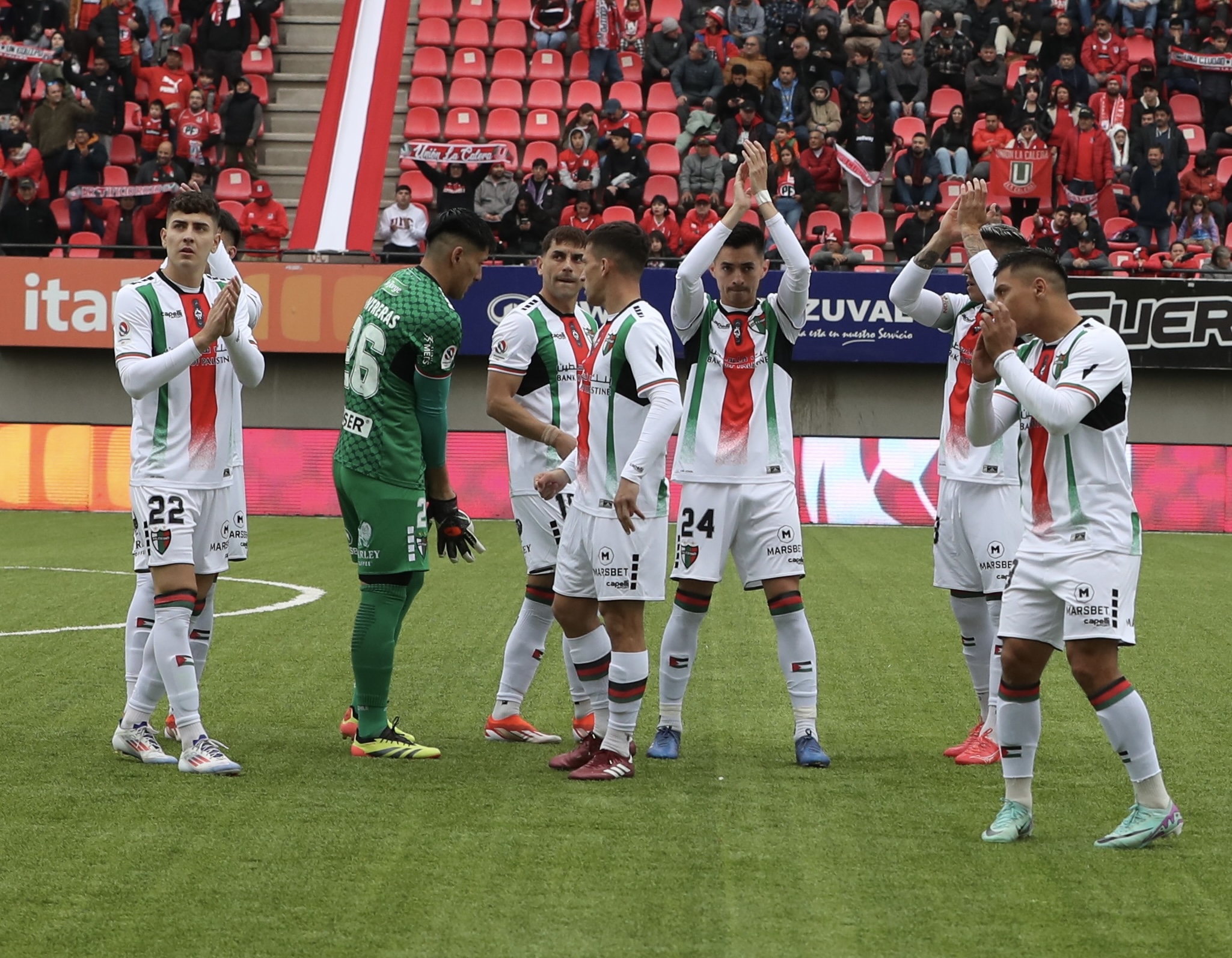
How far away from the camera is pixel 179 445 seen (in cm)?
654

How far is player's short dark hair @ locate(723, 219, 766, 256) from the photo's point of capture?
6727mm

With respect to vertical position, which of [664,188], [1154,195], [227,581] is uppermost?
[1154,195]

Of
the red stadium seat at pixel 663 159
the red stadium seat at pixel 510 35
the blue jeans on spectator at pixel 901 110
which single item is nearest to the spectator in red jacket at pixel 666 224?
the red stadium seat at pixel 663 159

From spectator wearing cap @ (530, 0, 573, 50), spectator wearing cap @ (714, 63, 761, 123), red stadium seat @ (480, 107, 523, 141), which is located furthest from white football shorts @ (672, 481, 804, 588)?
spectator wearing cap @ (530, 0, 573, 50)

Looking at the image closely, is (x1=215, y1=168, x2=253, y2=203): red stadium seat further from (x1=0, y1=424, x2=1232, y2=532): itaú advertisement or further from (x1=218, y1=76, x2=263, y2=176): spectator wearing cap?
(x1=0, y1=424, x2=1232, y2=532): itaú advertisement

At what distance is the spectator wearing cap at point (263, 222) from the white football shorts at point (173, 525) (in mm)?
15294

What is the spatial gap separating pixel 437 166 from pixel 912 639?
45.9ft

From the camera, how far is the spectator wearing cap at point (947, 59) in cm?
2350

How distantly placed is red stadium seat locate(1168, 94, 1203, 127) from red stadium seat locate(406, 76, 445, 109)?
11497 mm

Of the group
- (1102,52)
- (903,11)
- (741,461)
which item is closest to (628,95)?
(903,11)

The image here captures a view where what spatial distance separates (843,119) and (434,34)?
7.73 metres

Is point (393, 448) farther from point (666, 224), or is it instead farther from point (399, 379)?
point (666, 224)

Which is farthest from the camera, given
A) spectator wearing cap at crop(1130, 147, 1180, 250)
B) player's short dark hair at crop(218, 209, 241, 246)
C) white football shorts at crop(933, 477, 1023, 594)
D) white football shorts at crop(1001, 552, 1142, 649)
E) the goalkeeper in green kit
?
spectator wearing cap at crop(1130, 147, 1180, 250)

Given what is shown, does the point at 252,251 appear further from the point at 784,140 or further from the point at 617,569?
the point at 617,569
